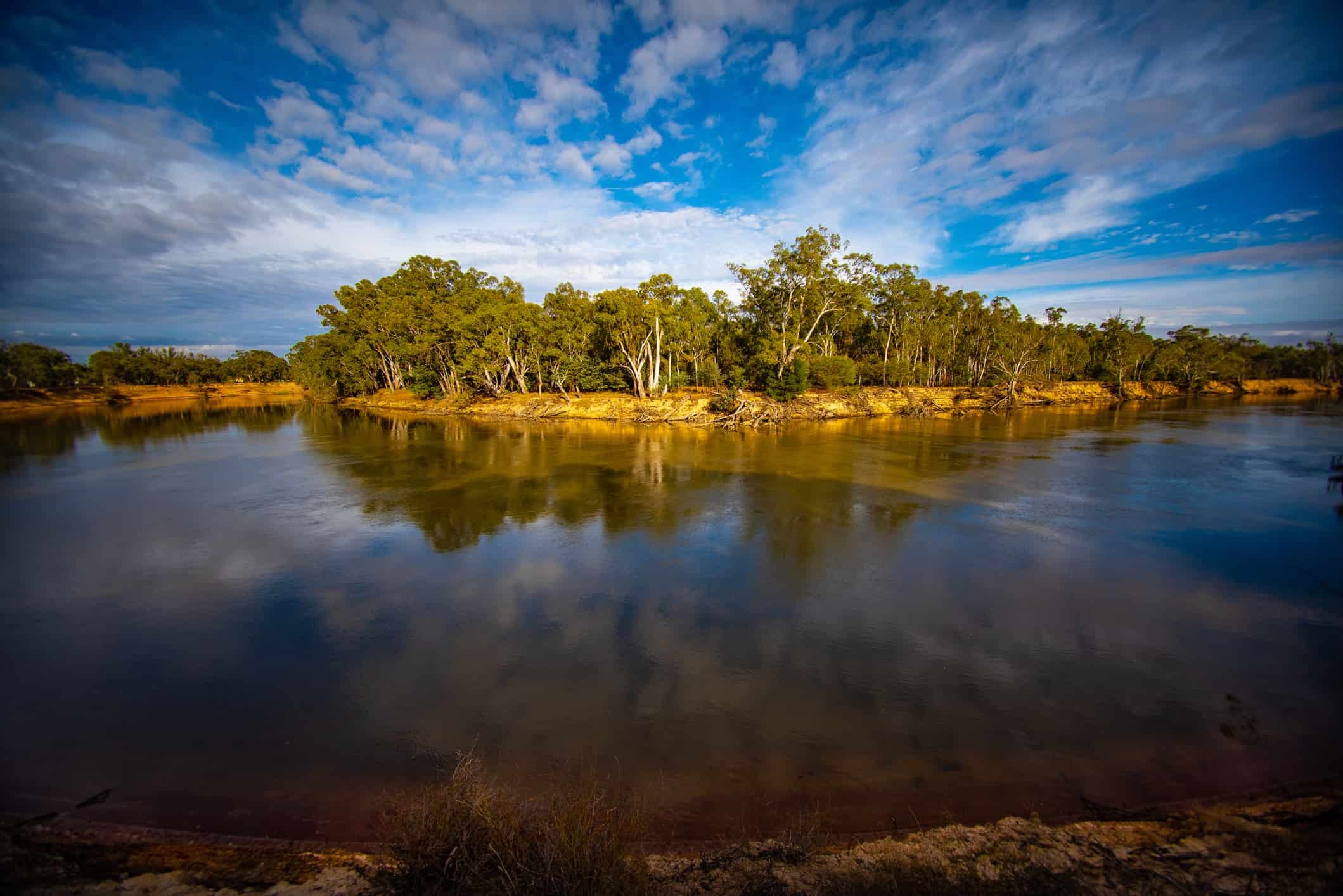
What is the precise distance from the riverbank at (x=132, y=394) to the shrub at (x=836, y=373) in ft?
254

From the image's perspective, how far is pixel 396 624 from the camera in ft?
31.6

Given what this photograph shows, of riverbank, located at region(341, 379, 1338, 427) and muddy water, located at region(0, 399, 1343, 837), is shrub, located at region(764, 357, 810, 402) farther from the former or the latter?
muddy water, located at region(0, 399, 1343, 837)

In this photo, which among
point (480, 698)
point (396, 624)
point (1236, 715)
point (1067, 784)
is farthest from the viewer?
point (396, 624)

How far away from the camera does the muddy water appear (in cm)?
589

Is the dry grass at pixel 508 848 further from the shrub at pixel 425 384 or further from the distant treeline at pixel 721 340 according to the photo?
the shrub at pixel 425 384

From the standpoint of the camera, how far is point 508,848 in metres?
3.86

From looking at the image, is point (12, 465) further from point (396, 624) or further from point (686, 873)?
point (686, 873)

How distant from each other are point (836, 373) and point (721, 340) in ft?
43.3

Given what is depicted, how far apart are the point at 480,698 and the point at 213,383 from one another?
118 m

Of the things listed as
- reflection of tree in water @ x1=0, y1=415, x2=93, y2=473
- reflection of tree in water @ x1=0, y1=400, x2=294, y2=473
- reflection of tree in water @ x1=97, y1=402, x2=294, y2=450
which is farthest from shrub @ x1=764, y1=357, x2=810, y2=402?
reflection of tree in water @ x1=0, y1=415, x2=93, y2=473

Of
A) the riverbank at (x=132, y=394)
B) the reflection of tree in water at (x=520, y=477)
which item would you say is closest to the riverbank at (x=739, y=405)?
the reflection of tree in water at (x=520, y=477)

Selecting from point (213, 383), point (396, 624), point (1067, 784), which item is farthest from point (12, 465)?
point (213, 383)

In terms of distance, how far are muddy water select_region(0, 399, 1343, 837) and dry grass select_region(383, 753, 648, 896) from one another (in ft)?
4.79

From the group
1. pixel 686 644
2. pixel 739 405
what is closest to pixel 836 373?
pixel 739 405
